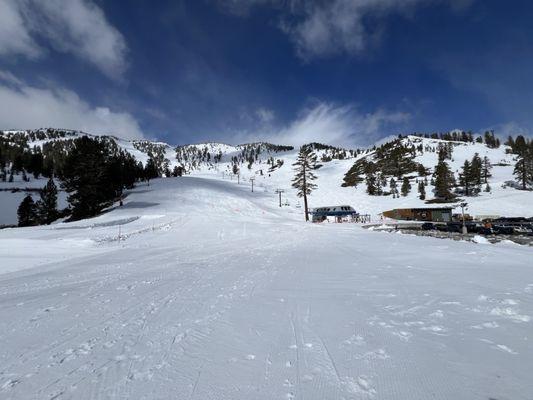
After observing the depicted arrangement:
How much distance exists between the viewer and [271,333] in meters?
5.57

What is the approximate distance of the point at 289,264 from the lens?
43.0 ft

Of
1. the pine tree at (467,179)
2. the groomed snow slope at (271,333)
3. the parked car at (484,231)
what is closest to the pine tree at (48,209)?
the groomed snow slope at (271,333)

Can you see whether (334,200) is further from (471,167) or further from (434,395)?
(434,395)

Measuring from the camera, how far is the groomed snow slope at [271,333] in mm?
3889

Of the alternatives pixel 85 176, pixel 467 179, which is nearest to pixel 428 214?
pixel 467 179

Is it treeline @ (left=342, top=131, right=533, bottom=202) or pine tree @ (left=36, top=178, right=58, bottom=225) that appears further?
treeline @ (left=342, top=131, right=533, bottom=202)

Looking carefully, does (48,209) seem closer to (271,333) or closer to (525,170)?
(271,333)

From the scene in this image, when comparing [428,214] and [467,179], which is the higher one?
[467,179]

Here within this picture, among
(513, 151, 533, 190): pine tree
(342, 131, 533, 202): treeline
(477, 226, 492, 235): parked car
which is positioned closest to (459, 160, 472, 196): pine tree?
(342, 131, 533, 202): treeline

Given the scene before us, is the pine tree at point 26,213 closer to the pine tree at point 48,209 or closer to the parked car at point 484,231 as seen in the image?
the pine tree at point 48,209

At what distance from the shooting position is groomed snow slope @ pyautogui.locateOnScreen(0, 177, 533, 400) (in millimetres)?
3889

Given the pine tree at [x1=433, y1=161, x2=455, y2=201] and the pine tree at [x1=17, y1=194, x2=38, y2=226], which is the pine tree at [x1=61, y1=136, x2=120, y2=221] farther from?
the pine tree at [x1=433, y1=161, x2=455, y2=201]

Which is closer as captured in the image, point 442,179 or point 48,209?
point 48,209

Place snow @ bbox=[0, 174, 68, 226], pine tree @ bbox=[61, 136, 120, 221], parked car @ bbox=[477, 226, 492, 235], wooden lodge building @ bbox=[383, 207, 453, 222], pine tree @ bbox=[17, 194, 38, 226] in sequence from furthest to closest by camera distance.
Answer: snow @ bbox=[0, 174, 68, 226] < pine tree @ bbox=[17, 194, 38, 226] < wooden lodge building @ bbox=[383, 207, 453, 222] < pine tree @ bbox=[61, 136, 120, 221] < parked car @ bbox=[477, 226, 492, 235]
